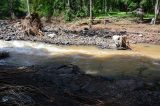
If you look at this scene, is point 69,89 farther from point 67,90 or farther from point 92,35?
point 92,35

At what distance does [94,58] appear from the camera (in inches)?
704

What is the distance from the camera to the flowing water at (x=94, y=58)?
15134 mm

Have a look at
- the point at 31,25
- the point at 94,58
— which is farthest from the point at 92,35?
the point at 94,58

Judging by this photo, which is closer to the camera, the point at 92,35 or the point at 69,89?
the point at 69,89

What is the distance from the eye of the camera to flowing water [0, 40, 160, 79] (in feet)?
49.7

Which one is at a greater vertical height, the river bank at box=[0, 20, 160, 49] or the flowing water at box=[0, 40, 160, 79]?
the river bank at box=[0, 20, 160, 49]

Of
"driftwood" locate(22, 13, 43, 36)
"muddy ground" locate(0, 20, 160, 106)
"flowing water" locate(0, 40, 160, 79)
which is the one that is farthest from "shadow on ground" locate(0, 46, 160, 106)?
"driftwood" locate(22, 13, 43, 36)

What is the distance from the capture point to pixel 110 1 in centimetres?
5294

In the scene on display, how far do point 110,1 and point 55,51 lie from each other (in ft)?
115

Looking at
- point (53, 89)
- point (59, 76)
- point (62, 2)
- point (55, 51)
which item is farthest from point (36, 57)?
point (62, 2)

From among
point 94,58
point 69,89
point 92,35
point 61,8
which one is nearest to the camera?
point 69,89

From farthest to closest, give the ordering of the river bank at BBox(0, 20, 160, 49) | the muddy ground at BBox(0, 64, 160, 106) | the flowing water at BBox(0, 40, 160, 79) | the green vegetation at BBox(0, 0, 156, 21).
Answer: the green vegetation at BBox(0, 0, 156, 21)
the river bank at BBox(0, 20, 160, 49)
the flowing water at BBox(0, 40, 160, 79)
the muddy ground at BBox(0, 64, 160, 106)

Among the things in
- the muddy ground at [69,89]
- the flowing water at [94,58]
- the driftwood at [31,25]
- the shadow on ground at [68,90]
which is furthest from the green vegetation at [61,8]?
the shadow on ground at [68,90]

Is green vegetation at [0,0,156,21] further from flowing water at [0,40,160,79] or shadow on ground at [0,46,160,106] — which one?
shadow on ground at [0,46,160,106]
